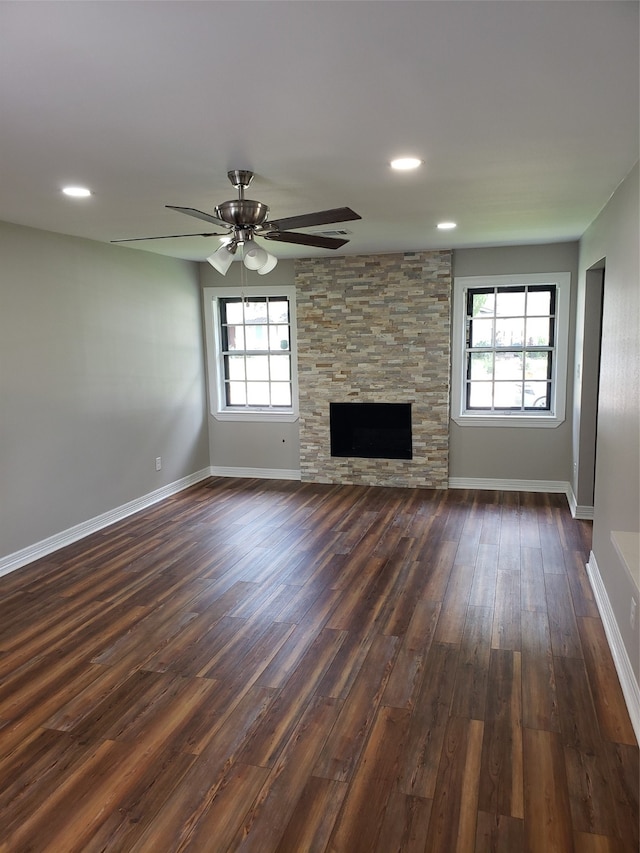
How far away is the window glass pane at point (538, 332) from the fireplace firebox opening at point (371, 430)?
1.48 metres

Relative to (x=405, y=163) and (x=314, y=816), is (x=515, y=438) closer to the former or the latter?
(x=405, y=163)

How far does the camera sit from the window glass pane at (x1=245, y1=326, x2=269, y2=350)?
7008mm

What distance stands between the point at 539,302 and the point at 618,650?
13.6 ft

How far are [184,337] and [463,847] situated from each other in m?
5.69

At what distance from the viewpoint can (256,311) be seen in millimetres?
7004

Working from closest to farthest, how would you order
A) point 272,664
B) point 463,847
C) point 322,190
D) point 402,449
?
point 463,847 < point 272,664 < point 322,190 < point 402,449

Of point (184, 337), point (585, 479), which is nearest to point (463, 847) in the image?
point (585, 479)

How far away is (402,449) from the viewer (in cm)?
663

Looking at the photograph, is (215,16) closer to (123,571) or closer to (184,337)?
(123,571)

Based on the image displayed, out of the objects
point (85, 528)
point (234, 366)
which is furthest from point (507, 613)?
point (234, 366)

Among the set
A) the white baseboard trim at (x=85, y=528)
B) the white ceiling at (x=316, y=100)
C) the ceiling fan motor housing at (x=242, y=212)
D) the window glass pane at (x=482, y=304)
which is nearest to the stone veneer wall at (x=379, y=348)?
the window glass pane at (x=482, y=304)

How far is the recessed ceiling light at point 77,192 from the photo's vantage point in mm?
3340

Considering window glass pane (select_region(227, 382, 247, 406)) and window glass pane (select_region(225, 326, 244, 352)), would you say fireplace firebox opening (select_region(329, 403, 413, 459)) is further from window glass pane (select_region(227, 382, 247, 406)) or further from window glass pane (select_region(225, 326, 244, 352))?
window glass pane (select_region(225, 326, 244, 352))

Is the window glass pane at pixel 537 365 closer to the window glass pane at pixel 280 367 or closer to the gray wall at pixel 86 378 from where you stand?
the window glass pane at pixel 280 367
